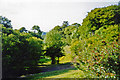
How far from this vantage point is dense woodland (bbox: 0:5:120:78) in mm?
4379

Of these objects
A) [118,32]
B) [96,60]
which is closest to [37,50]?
[118,32]

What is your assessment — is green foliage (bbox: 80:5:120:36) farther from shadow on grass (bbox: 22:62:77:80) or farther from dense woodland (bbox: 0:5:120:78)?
shadow on grass (bbox: 22:62:77:80)

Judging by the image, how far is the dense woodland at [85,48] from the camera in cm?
438

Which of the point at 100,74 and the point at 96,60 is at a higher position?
the point at 96,60

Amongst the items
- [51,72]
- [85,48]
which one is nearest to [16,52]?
[51,72]

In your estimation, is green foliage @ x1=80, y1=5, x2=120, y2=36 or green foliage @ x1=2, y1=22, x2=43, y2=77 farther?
green foliage @ x1=80, y1=5, x2=120, y2=36

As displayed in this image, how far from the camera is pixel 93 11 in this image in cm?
1708

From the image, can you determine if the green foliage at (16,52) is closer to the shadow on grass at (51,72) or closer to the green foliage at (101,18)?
the shadow on grass at (51,72)

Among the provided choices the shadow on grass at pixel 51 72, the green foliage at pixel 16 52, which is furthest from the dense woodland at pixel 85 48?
the shadow on grass at pixel 51 72

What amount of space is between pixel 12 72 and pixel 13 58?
4.81ft

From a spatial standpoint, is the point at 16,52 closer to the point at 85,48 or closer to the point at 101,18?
the point at 85,48

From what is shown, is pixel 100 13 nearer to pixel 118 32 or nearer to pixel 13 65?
pixel 118 32

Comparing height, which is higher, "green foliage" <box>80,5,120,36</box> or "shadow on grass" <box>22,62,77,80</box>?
"green foliage" <box>80,5,120,36</box>

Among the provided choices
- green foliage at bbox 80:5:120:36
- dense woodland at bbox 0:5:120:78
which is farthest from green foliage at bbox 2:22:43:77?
green foliage at bbox 80:5:120:36
